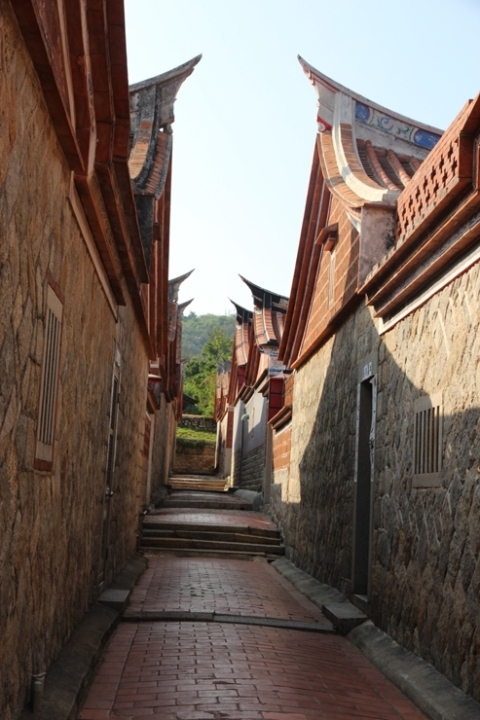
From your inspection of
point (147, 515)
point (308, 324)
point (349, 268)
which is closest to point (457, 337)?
point (349, 268)

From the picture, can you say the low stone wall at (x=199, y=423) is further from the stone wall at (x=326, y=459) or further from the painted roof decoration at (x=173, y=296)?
the stone wall at (x=326, y=459)

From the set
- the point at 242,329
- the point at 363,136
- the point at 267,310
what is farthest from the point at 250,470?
the point at 363,136

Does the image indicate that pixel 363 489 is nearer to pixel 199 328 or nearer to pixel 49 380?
pixel 49 380

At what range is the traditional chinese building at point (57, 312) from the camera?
3379 mm

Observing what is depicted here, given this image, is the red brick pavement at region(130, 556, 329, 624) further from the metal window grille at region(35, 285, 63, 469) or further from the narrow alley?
the metal window grille at region(35, 285, 63, 469)

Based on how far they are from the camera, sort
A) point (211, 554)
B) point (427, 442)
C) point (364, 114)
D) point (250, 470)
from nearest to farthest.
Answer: point (427, 442) → point (364, 114) → point (211, 554) → point (250, 470)

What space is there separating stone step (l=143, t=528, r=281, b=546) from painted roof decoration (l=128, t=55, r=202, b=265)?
5.93 meters

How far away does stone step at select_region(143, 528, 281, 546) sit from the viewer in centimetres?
1422

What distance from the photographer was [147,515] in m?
16.2

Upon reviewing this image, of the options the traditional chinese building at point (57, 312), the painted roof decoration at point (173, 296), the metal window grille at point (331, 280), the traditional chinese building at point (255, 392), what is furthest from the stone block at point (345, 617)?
the painted roof decoration at point (173, 296)

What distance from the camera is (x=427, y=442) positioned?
633 cm

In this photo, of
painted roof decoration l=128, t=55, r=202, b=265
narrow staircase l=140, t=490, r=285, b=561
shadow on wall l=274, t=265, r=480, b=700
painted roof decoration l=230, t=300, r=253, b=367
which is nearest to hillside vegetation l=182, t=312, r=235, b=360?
painted roof decoration l=230, t=300, r=253, b=367

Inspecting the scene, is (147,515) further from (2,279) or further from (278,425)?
(2,279)

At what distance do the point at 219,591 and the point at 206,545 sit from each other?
443cm
